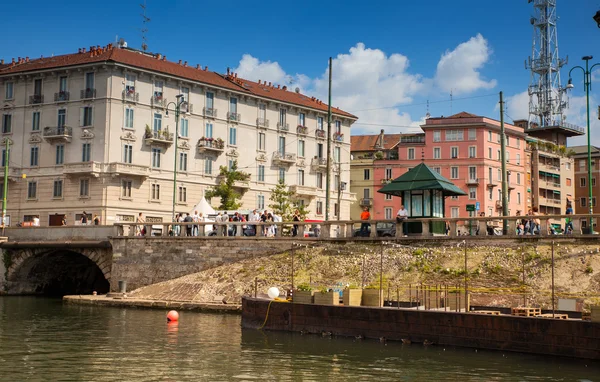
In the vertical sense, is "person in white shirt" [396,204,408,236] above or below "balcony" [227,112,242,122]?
below

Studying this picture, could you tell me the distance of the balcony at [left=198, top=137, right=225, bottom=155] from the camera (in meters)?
68.9

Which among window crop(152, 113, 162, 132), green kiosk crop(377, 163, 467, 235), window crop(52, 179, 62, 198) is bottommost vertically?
green kiosk crop(377, 163, 467, 235)

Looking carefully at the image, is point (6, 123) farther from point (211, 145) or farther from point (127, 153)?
point (211, 145)

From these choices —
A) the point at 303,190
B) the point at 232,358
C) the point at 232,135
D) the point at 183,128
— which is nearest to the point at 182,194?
the point at 183,128

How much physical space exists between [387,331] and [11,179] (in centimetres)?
4735

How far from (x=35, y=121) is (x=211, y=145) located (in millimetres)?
15251

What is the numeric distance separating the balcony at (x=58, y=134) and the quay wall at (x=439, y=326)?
122ft

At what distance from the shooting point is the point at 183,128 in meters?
68.4

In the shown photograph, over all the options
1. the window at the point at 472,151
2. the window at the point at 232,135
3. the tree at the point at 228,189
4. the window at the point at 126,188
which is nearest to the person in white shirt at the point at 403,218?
the tree at the point at 228,189

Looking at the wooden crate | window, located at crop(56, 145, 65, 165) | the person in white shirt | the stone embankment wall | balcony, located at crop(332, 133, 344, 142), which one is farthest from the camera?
balcony, located at crop(332, 133, 344, 142)

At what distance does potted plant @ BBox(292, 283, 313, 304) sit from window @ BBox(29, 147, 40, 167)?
41.6 m

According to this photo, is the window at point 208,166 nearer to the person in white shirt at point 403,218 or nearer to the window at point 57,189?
the window at point 57,189

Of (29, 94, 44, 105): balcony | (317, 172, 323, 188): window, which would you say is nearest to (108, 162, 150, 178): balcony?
(29, 94, 44, 105): balcony

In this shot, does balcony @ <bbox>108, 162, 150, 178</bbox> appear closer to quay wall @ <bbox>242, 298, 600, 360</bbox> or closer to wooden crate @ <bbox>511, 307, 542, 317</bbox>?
quay wall @ <bbox>242, 298, 600, 360</bbox>
